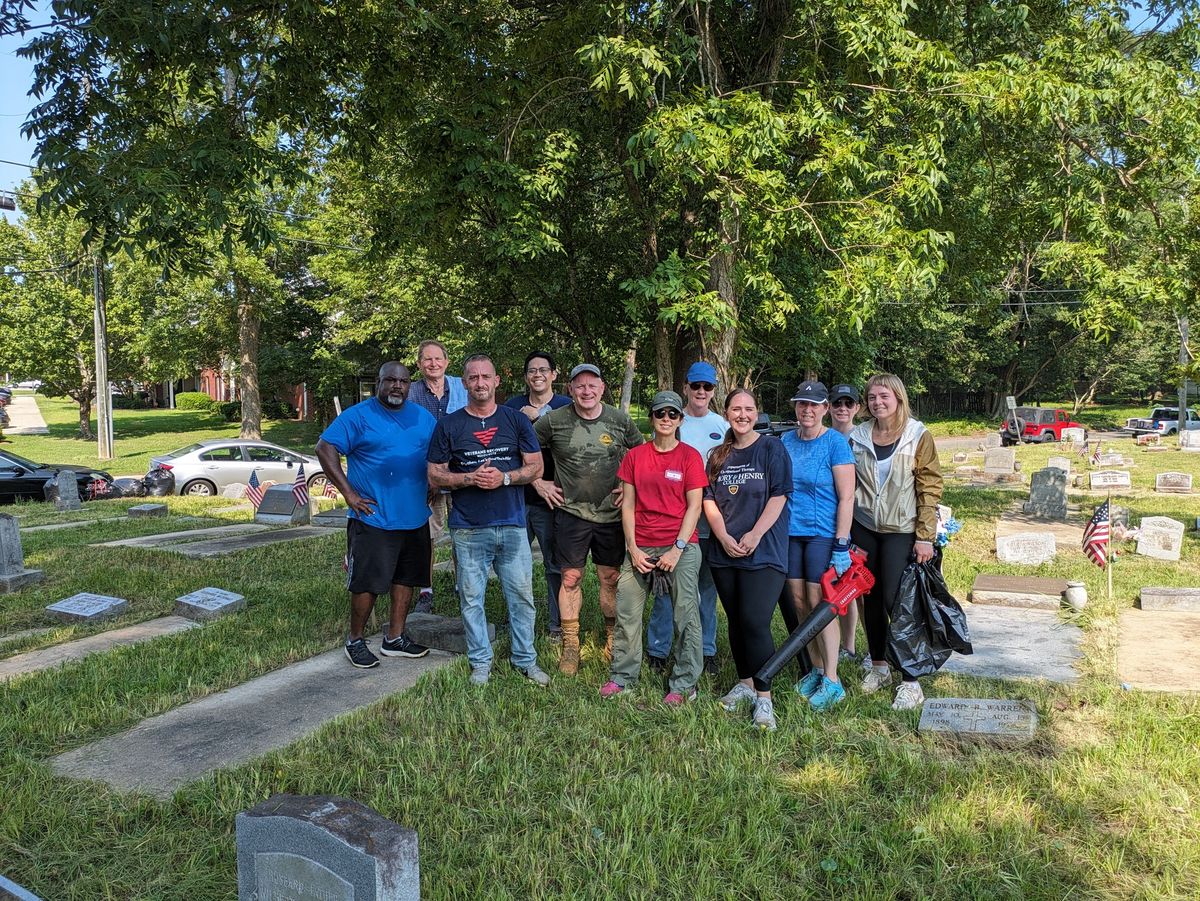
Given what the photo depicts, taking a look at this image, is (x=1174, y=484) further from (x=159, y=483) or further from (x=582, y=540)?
(x=159, y=483)

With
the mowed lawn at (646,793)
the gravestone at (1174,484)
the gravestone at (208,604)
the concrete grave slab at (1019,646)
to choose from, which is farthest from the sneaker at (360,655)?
the gravestone at (1174,484)

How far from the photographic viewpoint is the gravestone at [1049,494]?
13500 millimetres

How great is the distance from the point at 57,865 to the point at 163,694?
184 centimetres

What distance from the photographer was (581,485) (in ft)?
18.5

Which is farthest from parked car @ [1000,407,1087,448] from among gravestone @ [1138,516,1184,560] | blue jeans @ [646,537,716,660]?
blue jeans @ [646,537,716,660]

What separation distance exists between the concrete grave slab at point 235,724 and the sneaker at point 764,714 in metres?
2.19

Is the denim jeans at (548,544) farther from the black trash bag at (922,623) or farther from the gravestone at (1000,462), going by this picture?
the gravestone at (1000,462)

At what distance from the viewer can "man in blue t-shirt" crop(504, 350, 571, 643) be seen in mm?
6176

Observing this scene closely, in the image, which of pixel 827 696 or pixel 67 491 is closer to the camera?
pixel 827 696

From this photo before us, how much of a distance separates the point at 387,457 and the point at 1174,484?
17421 mm

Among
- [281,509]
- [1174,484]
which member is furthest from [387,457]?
[1174,484]

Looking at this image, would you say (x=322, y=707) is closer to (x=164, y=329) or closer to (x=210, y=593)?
(x=210, y=593)

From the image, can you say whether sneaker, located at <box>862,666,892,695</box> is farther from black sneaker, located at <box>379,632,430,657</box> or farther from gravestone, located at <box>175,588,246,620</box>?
gravestone, located at <box>175,588,246,620</box>

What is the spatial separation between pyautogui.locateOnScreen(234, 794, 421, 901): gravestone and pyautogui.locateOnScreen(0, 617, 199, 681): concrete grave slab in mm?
4006
